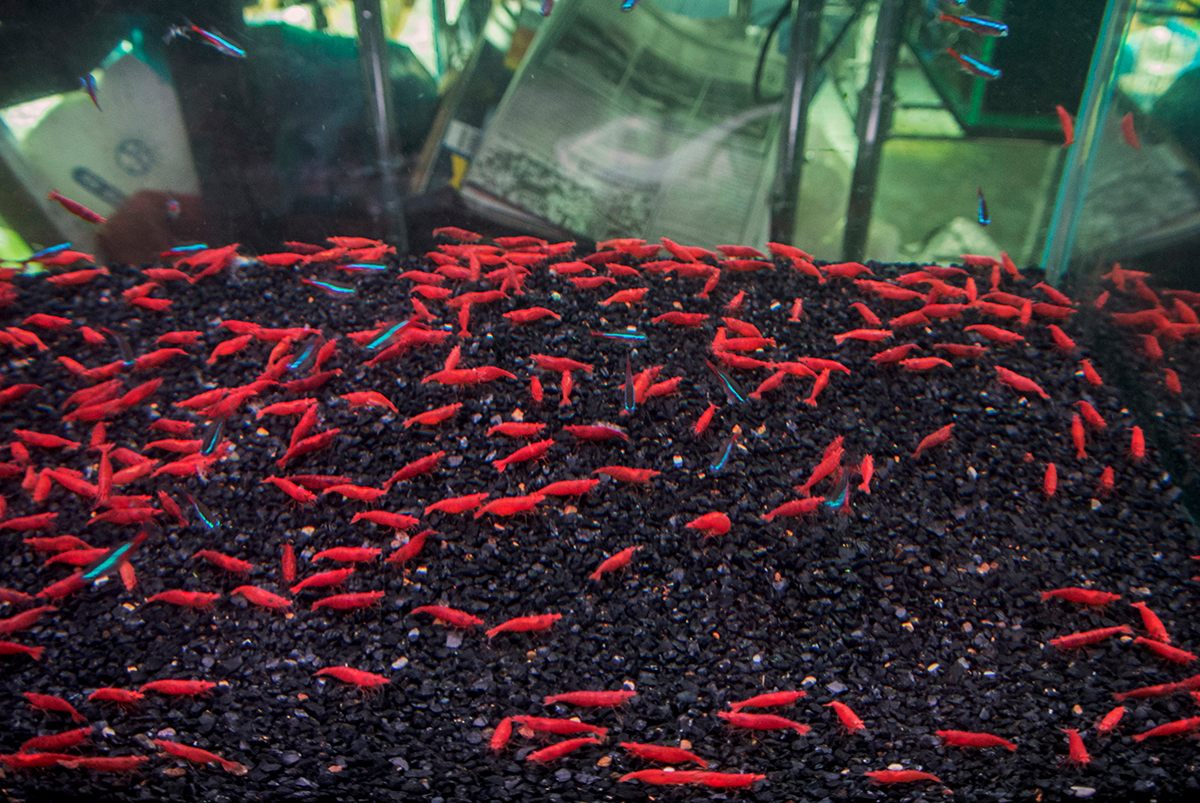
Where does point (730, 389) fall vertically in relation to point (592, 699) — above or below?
above

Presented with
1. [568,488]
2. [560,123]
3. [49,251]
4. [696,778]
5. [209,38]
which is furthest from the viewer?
[560,123]

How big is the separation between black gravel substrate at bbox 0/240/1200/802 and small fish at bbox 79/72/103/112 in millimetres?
1977

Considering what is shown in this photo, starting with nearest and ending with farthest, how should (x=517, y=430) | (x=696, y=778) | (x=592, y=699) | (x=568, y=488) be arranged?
(x=696, y=778) < (x=592, y=699) < (x=568, y=488) < (x=517, y=430)

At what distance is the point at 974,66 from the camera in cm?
441

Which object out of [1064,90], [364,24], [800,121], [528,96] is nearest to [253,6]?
[364,24]

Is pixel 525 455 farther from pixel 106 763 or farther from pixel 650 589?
pixel 106 763

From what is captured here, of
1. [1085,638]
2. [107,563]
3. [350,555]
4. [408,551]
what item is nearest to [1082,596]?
[1085,638]

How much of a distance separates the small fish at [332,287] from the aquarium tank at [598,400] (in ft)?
0.22

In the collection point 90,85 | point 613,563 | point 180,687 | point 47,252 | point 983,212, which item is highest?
point 983,212

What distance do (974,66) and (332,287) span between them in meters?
4.26

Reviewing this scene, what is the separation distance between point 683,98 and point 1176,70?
2860 mm

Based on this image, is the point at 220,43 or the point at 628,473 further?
the point at 220,43

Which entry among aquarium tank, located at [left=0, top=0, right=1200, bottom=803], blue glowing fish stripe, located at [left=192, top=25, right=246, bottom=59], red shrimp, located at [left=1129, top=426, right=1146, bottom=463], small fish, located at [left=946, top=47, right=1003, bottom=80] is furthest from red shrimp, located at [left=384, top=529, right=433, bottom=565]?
small fish, located at [left=946, top=47, right=1003, bottom=80]

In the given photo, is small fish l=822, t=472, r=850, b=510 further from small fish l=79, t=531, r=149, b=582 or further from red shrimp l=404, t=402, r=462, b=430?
small fish l=79, t=531, r=149, b=582
